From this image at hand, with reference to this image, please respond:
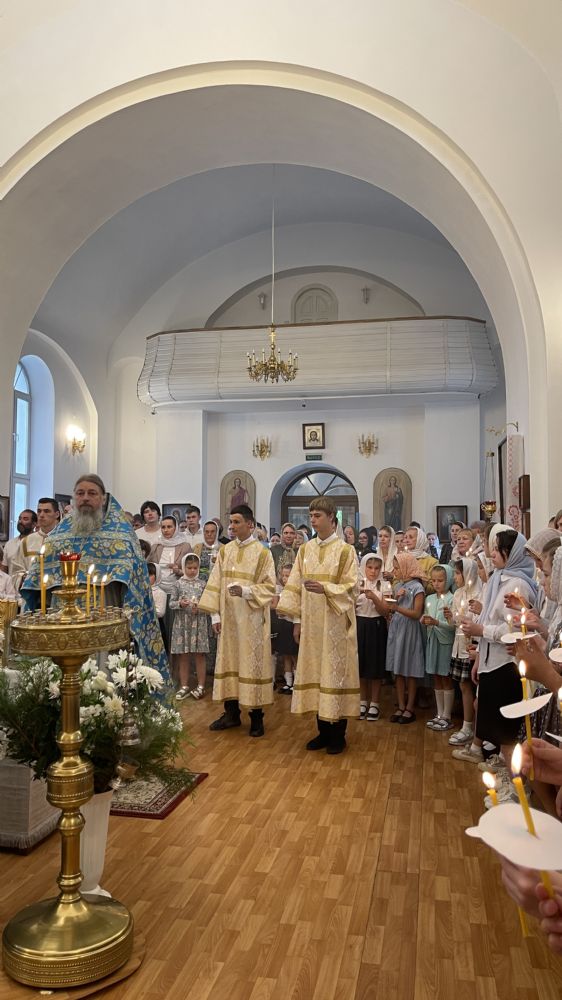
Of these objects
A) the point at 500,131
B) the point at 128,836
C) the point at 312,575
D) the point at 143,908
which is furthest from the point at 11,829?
the point at 500,131

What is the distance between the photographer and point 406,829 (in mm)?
4434

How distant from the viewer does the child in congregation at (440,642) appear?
6.51 metres

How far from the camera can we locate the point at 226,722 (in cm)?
666

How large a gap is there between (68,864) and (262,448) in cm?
1431

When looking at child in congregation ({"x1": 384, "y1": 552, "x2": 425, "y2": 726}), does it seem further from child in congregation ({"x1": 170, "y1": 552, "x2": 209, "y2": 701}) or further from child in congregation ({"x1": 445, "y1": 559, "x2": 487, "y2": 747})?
child in congregation ({"x1": 170, "y1": 552, "x2": 209, "y2": 701})

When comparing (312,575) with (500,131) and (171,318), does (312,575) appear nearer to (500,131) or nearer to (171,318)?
(500,131)

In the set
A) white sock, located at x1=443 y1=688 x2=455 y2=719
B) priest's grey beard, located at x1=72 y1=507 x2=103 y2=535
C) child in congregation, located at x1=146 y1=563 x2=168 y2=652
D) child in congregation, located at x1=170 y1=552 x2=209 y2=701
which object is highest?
priest's grey beard, located at x1=72 y1=507 x2=103 y2=535

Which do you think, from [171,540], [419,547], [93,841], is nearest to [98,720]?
[93,841]

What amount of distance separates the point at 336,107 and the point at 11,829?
6.40 meters

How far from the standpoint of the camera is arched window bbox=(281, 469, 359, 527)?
17.4 metres

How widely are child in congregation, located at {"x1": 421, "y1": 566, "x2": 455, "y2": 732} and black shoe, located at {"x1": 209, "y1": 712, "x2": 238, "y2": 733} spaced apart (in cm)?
166

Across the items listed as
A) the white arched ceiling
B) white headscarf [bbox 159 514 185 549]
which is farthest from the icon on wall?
the white arched ceiling

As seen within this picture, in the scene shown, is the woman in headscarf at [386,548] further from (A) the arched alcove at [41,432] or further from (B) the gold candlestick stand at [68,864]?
(A) the arched alcove at [41,432]

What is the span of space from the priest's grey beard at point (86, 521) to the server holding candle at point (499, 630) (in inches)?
97.7
